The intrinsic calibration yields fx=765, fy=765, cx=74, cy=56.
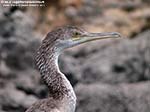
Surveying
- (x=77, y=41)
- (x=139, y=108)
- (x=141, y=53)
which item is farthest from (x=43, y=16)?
(x=77, y=41)

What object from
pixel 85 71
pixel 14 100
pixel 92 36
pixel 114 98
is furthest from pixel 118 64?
pixel 92 36

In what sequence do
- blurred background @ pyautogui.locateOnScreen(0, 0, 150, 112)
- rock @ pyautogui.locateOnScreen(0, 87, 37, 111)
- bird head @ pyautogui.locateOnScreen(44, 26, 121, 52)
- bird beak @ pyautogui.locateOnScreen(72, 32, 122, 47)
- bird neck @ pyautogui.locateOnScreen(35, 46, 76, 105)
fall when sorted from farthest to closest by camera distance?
rock @ pyautogui.locateOnScreen(0, 87, 37, 111), blurred background @ pyautogui.locateOnScreen(0, 0, 150, 112), bird beak @ pyautogui.locateOnScreen(72, 32, 122, 47), bird head @ pyautogui.locateOnScreen(44, 26, 121, 52), bird neck @ pyautogui.locateOnScreen(35, 46, 76, 105)

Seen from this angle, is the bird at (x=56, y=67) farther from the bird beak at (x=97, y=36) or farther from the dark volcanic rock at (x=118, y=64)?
the dark volcanic rock at (x=118, y=64)

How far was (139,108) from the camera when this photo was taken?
36.4 ft

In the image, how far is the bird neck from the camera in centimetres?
802

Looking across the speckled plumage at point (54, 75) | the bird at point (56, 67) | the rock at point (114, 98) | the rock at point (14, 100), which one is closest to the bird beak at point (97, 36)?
the bird at point (56, 67)

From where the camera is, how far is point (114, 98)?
11422 mm

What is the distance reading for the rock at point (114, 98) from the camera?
36.9ft

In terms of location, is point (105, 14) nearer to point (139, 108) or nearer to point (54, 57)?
point (139, 108)

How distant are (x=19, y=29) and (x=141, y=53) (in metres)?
2.47

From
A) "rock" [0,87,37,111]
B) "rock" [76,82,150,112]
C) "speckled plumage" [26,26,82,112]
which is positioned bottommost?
"rock" [0,87,37,111]

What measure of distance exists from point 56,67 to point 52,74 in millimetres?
90

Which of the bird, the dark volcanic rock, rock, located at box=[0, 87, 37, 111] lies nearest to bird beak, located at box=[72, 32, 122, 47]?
the bird

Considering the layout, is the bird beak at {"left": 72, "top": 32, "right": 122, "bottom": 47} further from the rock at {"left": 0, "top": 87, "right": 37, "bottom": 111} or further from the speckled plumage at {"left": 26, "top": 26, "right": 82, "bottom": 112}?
the rock at {"left": 0, "top": 87, "right": 37, "bottom": 111}
